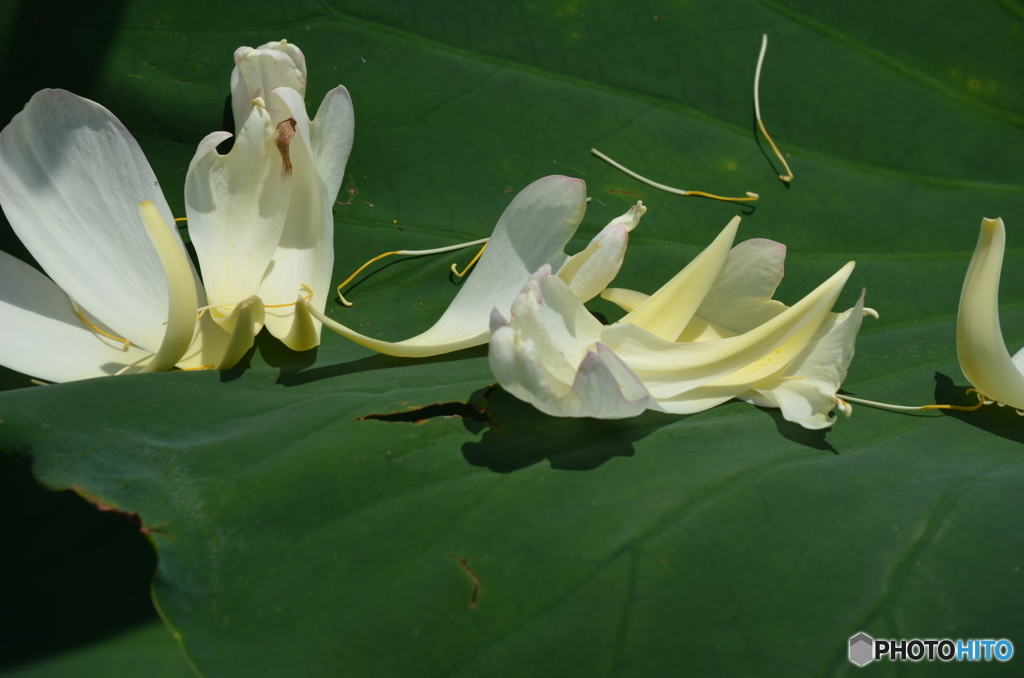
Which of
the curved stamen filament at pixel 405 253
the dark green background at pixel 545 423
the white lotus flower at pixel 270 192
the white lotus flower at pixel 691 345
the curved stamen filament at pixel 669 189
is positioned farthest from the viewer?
the curved stamen filament at pixel 669 189

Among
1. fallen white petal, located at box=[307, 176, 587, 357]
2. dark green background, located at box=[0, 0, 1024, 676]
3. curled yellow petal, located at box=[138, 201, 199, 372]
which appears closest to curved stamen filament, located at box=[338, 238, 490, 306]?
dark green background, located at box=[0, 0, 1024, 676]

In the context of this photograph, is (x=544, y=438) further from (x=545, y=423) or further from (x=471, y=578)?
(x=471, y=578)

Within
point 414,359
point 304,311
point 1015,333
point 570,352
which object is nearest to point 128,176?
point 304,311

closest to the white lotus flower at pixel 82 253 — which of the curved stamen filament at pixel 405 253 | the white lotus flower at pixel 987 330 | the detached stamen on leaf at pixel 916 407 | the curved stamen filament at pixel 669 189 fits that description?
the curved stamen filament at pixel 405 253

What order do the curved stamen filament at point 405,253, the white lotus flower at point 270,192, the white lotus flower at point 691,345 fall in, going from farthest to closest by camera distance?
the curved stamen filament at point 405,253, the white lotus flower at point 270,192, the white lotus flower at point 691,345

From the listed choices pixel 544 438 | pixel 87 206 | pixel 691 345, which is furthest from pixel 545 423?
pixel 87 206

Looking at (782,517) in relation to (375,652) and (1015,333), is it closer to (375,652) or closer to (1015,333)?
(375,652)

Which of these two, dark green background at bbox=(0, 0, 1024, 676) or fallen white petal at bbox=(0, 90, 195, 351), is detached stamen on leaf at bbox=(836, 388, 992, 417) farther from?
fallen white petal at bbox=(0, 90, 195, 351)

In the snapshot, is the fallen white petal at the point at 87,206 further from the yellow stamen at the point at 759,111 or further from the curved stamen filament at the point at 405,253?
the yellow stamen at the point at 759,111
